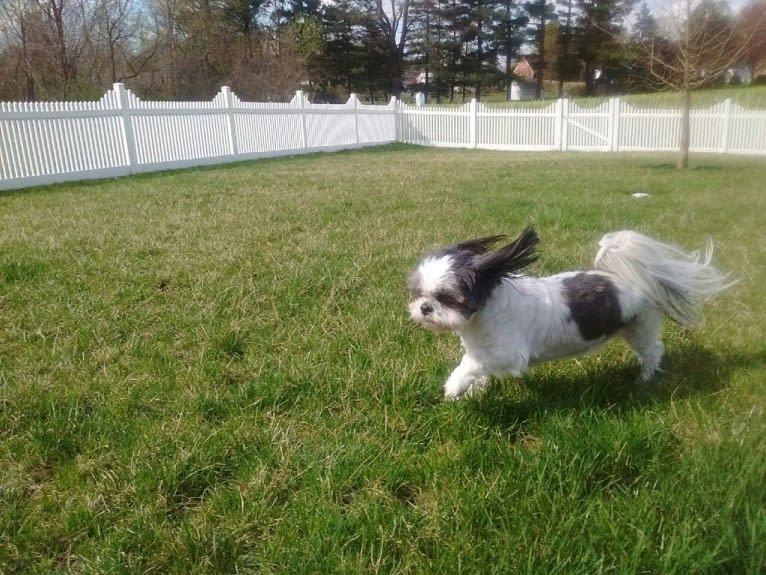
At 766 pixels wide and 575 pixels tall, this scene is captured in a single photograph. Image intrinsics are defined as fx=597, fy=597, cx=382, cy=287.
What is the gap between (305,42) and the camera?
28672 millimetres

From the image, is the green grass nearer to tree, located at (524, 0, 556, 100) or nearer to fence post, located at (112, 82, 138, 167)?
tree, located at (524, 0, 556, 100)

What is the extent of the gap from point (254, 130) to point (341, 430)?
1532 cm

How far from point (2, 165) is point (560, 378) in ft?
35.9

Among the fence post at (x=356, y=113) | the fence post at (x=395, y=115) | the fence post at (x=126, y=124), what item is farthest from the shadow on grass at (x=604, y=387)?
the fence post at (x=395, y=115)

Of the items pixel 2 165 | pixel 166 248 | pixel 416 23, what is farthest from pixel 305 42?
pixel 416 23

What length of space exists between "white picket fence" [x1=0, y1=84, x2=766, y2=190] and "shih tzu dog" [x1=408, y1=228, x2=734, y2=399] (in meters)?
3.94

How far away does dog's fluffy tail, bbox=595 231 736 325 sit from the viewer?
2770 mm

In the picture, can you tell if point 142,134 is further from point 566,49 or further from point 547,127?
point 566,49

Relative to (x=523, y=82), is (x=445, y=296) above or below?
below

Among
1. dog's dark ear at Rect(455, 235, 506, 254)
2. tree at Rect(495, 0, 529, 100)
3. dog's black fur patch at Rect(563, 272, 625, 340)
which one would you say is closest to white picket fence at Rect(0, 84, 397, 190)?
tree at Rect(495, 0, 529, 100)

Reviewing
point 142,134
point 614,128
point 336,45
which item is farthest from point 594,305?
point 336,45

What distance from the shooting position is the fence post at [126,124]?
41.4 ft

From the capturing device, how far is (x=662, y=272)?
2.80m

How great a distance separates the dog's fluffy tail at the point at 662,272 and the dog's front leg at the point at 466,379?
32.4 inches
